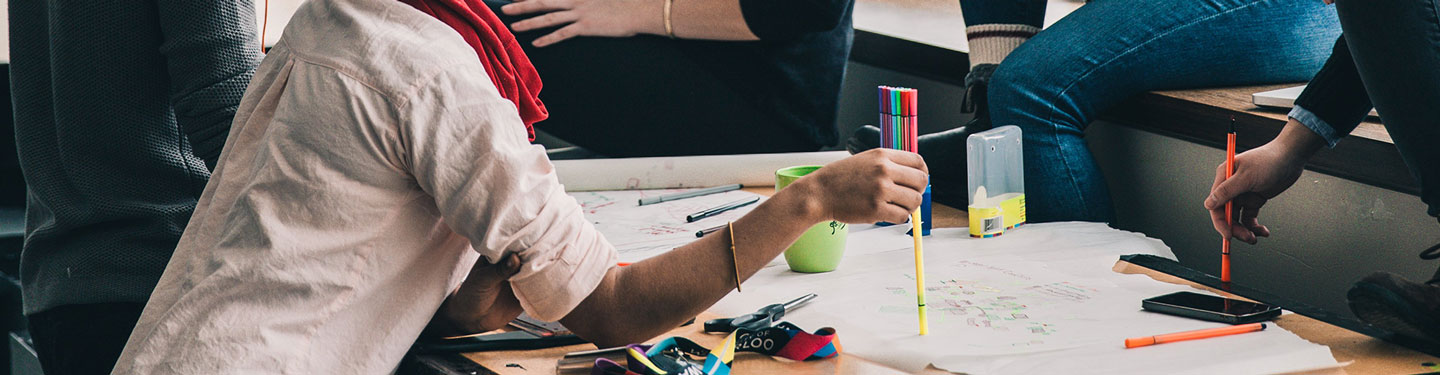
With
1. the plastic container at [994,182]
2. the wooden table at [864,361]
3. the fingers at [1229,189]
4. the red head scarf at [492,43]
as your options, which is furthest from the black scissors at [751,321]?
the fingers at [1229,189]

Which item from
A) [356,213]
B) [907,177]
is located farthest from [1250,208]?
[356,213]

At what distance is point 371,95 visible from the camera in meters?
0.82

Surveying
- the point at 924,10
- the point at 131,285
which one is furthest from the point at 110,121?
the point at 924,10

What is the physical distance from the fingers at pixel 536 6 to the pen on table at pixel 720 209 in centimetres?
54

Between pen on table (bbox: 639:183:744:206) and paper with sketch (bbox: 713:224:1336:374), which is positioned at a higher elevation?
paper with sketch (bbox: 713:224:1336:374)

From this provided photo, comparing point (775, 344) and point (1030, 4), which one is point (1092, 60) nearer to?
point (1030, 4)

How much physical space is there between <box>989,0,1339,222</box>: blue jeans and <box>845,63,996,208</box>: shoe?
88 millimetres

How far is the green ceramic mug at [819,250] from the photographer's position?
1.19 meters

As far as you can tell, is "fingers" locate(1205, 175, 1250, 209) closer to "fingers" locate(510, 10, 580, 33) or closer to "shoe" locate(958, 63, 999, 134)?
"shoe" locate(958, 63, 999, 134)

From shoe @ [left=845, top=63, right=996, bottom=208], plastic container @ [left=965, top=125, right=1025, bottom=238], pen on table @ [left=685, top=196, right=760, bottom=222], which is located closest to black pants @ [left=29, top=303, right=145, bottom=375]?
pen on table @ [left=685, top=196, right=760, bottom=222]

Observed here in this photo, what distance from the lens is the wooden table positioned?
912 mm

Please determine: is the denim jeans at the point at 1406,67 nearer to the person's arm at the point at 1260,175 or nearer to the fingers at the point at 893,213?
the person's arm at the point at 1260,175

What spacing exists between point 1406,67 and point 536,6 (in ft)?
4.10

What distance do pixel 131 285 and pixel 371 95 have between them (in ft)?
1.67
